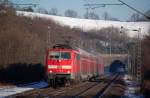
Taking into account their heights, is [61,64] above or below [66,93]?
above

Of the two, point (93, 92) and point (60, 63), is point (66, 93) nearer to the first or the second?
point (93, 92)

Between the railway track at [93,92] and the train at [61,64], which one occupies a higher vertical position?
the train at [61,64]

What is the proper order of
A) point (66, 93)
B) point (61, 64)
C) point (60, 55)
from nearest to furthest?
point (66, 93), point (61, 64), point (60, 55)

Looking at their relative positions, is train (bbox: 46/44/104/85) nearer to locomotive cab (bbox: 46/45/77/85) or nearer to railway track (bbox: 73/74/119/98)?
locomotive cab (bbox: 46/45/77/85)

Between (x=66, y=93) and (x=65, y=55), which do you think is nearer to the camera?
(x=66, y=93)

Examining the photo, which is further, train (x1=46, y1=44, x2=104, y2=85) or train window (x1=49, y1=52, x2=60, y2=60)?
train window (x1=49, y1=52, x2=60, y2=60)

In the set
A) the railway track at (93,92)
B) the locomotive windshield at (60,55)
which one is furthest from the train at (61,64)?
the railway track at (93,92)

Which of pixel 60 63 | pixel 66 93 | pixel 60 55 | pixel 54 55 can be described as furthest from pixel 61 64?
pixel 66 93

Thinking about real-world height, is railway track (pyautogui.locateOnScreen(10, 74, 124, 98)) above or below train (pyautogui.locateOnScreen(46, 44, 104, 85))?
below

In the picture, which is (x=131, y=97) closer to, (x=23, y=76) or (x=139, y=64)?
(x=139, y=64)

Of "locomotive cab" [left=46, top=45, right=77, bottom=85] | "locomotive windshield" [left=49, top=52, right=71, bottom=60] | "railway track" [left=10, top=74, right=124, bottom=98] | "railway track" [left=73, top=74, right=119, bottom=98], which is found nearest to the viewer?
"railway track" [left=10, top=74, right=124, bottom=98]

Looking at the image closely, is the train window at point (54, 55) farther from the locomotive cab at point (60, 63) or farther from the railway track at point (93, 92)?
the railway track at point (93, 92)

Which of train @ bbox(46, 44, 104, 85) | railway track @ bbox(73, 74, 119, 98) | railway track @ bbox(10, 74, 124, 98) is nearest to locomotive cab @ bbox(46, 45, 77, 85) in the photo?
train @ bbox(46, 44, 104, 85)

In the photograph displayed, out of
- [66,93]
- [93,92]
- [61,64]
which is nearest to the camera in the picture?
[66,93]
